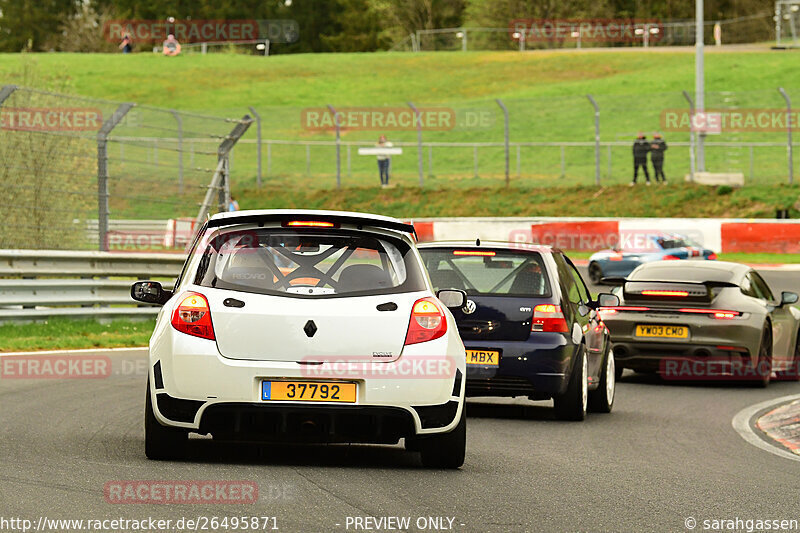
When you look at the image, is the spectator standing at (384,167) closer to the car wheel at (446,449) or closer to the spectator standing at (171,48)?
the car wheel at (446,449)

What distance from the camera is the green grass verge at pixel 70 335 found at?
635 inches

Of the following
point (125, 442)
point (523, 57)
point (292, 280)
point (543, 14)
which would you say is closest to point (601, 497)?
point (292, 280)

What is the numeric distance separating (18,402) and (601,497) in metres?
5.49

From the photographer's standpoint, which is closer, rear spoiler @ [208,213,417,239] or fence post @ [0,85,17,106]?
rear spoiler @ [208,213,417,239]

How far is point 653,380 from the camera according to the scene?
53.8 feet

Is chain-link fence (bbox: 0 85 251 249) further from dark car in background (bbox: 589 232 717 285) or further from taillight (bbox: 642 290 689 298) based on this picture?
dark car in background (bbox: 589 232 717 285)

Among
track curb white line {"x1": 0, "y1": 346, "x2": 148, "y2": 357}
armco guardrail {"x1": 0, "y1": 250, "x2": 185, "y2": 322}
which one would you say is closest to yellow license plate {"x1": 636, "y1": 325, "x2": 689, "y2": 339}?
track curb white line {"x1": 0, "y1": 346, "x2": 148, "y2": 357}

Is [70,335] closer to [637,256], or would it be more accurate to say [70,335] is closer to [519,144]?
[637,256]

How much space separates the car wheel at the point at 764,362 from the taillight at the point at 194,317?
900 cm


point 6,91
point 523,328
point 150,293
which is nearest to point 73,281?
point 6,91

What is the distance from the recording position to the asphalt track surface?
675 centimetres

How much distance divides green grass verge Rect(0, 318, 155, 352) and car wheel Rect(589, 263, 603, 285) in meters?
13.1

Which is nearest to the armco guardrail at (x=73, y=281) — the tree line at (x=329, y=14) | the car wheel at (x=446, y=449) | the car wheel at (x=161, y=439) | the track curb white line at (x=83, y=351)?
the track curb white line at (x=83, y=351)

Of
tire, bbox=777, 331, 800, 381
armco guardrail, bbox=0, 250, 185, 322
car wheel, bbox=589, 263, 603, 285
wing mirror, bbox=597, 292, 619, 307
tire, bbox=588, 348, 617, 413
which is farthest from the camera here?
car wheel, bbox=589, 263, 603, 285
